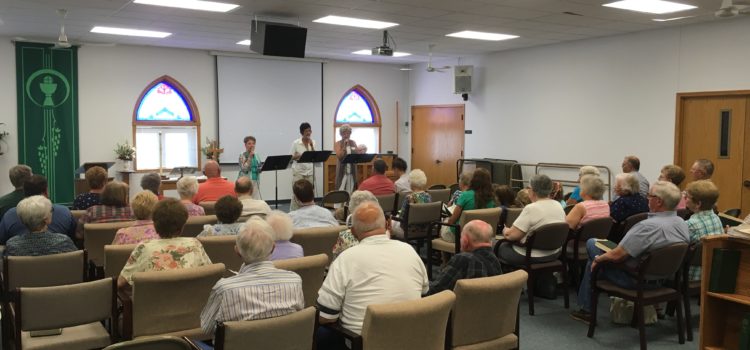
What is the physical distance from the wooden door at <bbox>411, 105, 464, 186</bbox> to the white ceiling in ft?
8.14

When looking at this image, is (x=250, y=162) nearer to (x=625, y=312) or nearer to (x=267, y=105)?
(x=267, y=105)

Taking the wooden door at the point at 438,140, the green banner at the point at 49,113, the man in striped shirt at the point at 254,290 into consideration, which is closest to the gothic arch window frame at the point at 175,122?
the green banner at the point at 49,113

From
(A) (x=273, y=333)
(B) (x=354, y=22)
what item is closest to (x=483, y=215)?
(A) (x=273, y=333)

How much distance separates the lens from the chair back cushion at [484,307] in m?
2.97

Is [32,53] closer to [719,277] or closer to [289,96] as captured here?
[289,96]

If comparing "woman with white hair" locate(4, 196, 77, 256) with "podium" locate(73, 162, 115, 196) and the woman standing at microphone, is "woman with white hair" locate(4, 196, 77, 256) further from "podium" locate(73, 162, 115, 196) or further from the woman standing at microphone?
"podium" locate(73, 162, 115, 196)

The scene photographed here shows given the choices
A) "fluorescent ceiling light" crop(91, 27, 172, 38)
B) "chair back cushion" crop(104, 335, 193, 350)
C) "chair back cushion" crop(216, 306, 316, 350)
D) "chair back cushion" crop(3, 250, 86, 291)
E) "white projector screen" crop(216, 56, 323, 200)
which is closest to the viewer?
"chair back cushion" crop(104, 335, 193, 350)

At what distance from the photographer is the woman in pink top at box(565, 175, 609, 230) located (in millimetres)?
5332

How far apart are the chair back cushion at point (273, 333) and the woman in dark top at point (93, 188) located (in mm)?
3646

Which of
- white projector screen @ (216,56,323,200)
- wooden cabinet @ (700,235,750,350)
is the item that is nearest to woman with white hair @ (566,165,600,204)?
wooden cabinet @ (700,235,750,350)

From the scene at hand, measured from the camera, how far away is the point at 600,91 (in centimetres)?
969

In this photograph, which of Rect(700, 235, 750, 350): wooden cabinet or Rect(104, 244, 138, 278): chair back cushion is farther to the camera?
Rect(104, 244, 138, 278): chair back cushion

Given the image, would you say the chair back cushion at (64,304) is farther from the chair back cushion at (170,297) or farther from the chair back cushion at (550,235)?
the chair back cushion at (550,235)

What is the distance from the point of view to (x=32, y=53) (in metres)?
9.77
